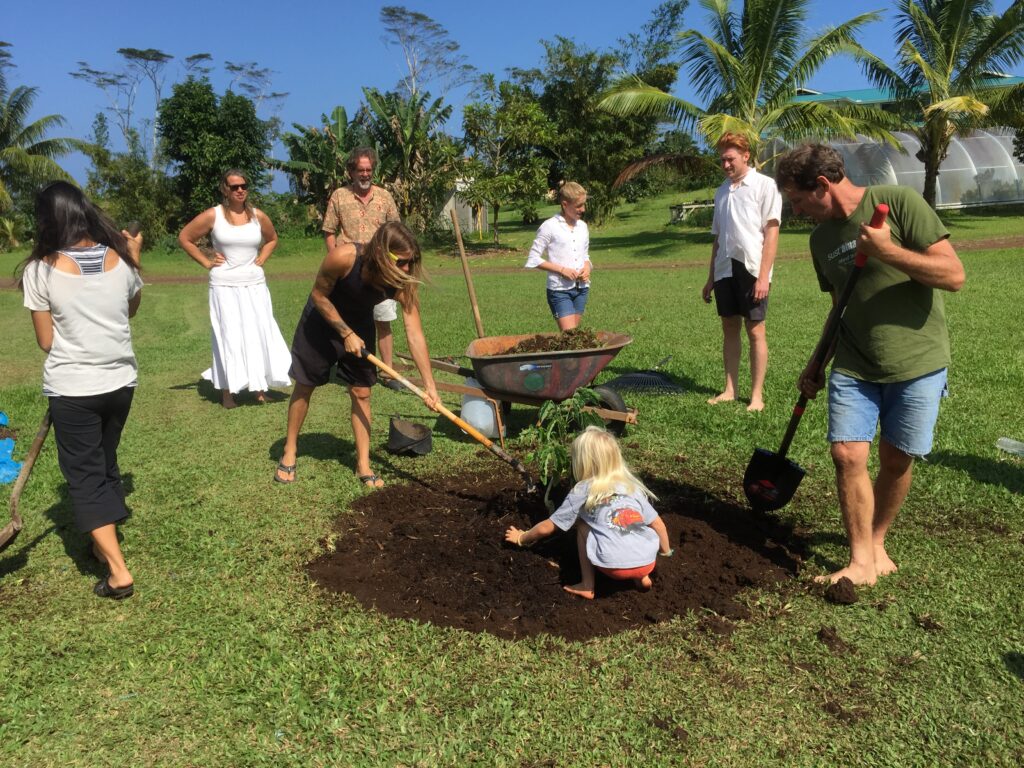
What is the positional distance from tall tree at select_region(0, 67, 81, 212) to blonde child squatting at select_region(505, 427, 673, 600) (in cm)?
3275

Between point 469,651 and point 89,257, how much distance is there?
2567mm

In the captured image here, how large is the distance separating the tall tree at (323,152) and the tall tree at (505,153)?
4252mm

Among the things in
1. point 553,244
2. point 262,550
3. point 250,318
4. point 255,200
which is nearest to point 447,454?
point 262,550

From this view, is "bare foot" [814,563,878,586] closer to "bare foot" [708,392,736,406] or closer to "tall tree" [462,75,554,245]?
"bare foot" [708,392,736,406]

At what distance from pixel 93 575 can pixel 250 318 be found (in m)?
3.75

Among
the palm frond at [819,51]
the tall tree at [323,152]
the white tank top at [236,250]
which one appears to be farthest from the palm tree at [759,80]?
the white tank top at [236,250]

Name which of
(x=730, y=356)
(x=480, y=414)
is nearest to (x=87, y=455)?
(x=480, y=414)

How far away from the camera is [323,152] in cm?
2894

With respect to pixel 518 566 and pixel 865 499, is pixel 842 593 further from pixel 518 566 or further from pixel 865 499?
pixel 518 566

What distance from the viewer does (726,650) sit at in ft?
11.1

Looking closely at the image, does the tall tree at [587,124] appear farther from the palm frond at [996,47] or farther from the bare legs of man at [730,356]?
the bare legs of man at [730,356]

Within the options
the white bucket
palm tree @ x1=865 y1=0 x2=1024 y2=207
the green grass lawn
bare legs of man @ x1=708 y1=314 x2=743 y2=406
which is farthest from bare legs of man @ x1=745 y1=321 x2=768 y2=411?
palm tree @ x1=865 y1=0 x2=1024 y2=207

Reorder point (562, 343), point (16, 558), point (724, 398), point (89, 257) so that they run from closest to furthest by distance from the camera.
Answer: point (89, 257)
point (16, 558)
point (562, 343)
point (724, 398)

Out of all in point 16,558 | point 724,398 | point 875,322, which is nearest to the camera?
point 875,322
